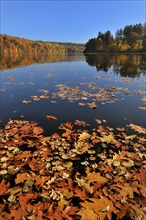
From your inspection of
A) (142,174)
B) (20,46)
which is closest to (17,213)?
(142,174)

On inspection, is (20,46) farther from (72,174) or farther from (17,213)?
(17,213)

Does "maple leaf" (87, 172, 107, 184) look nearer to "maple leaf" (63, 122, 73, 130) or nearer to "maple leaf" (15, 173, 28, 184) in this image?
"maple leaf" (15, 173, 28, 184)

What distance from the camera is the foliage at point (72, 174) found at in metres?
2.51

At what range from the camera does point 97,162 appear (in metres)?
3.65

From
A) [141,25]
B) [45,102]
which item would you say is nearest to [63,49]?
[141,25]

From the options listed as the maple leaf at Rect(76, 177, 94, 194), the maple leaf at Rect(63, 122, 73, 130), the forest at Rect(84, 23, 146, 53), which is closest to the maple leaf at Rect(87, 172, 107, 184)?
the maple leaf at Rect(76, 177, 94, 194)

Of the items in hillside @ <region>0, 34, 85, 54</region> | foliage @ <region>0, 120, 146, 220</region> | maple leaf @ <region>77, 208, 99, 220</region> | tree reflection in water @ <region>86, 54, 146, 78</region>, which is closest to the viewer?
maple leaf @ <region>77, 208, 99, 220</region>

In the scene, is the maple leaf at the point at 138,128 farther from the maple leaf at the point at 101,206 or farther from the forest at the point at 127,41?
the forest at the point at 127,41

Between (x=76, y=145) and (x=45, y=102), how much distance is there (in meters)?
4.04

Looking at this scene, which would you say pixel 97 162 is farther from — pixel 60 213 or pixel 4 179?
pixel 4 179

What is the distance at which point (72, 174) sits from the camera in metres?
3.30

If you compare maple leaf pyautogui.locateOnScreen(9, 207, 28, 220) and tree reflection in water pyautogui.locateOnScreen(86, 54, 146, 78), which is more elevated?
tree reflection in water pyautogui.locateOnScreen(86, 54, 146, 78)

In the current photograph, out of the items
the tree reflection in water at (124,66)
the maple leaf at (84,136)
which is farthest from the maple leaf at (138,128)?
the tree reflection in water at (124,66)

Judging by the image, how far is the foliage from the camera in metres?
2.51
